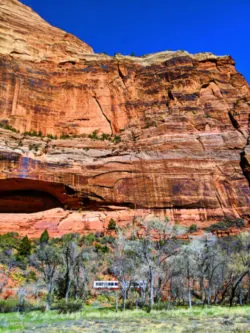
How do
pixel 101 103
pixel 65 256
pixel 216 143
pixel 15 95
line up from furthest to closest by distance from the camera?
pixel 101 103 → pixel 15 95 → pixel 216 143 → pixel 65 256

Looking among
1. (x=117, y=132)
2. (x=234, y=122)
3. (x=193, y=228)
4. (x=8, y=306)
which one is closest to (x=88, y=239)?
(x=193, y=228)

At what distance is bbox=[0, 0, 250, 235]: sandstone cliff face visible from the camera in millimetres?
49844

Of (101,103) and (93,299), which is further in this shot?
(101,103)

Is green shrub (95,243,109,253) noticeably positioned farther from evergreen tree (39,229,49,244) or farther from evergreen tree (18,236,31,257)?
evergreen tree (18,236,31,257)

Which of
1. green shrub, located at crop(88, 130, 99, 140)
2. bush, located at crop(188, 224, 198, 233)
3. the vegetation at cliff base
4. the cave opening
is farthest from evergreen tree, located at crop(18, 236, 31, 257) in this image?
green shrub, located at crop(88, 130, 99, 140)

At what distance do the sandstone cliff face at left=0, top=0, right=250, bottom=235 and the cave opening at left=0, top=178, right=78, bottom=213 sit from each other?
155 millimetres

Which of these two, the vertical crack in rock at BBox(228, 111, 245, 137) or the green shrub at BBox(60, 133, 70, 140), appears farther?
the green shrub at BBox(60, 133, 70, 140)

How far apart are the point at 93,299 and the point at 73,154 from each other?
24007 mm

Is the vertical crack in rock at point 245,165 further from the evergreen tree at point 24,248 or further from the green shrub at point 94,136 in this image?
the evergreen tree at point 24,248

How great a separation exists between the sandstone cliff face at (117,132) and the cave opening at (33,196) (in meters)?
Result: 0.16

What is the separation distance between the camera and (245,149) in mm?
52719

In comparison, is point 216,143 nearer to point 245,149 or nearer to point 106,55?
point 245,149

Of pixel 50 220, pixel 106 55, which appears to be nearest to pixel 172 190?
pixel 50 220

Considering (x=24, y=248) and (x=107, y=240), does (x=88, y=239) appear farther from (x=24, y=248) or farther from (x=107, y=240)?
(x=24, y=248)
